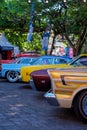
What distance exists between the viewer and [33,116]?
27.1 ft

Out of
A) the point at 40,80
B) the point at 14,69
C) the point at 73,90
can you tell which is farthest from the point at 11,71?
the point at 73,90

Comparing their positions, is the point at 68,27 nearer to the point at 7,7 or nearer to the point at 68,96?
the point at 7,7

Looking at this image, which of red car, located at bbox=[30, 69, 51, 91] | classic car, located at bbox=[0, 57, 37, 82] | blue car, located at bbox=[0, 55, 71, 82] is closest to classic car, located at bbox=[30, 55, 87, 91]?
red car, located at bbox=[30, 69, 51, 91]

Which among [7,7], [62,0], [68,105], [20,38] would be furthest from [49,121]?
[20,38]

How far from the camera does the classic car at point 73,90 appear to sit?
24.6 ft

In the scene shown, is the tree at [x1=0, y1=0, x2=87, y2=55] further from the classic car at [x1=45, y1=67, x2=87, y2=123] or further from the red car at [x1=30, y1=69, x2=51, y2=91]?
the classic car at [x1=45, y1=67, x2=87, y2=123]

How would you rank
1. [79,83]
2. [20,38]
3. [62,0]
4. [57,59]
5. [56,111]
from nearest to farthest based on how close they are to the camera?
[79,83] < [56,111] < [57,59] < [62,0] < [20,38]

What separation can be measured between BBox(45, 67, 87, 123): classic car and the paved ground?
13.8 inches

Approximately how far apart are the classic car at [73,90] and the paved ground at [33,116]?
1.15 ft

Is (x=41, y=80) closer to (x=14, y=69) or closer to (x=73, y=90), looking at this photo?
(x=73, y=90)

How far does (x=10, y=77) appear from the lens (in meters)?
17.3

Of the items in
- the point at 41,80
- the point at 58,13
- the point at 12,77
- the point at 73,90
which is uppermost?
the point at 58,13

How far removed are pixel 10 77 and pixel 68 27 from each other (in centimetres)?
723

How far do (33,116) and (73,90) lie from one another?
1347 millimetres
